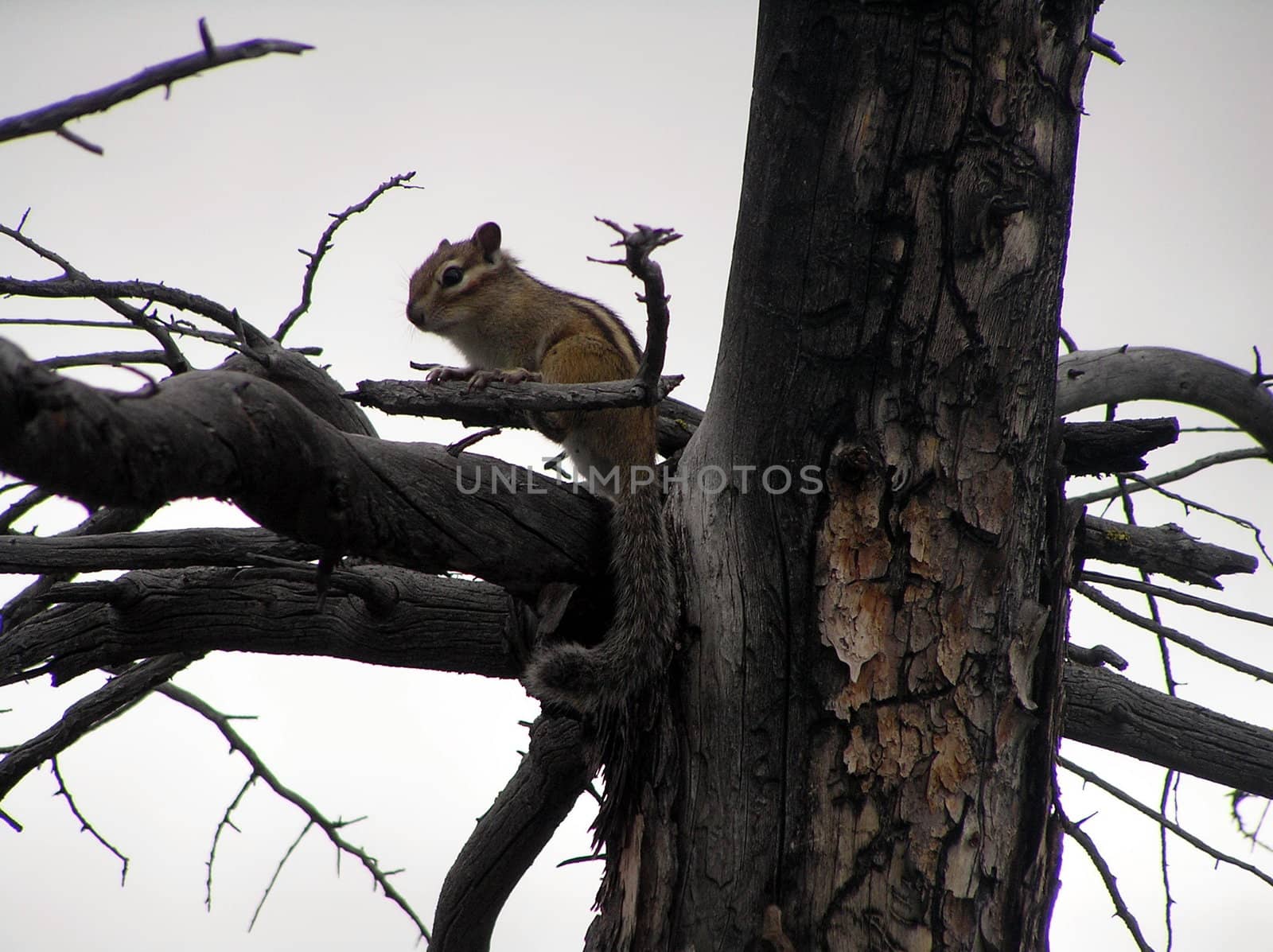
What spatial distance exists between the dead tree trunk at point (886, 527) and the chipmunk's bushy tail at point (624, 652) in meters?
0.11

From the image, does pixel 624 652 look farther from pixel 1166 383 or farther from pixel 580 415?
pixel 1166 383

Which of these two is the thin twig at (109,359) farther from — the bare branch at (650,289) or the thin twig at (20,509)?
the bare branch at (650,289)

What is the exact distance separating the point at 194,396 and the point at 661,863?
132 cm

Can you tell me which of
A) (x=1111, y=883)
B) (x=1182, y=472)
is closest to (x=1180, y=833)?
(x=1111, y=883)

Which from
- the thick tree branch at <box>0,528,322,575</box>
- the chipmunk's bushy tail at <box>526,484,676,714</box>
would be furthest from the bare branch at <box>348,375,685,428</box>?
the thick tree branch at <box>0,528,322,575</box>

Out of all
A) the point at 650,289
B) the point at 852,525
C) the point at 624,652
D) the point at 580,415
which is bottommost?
the point at 624,652

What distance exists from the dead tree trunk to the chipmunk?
0.53 ft

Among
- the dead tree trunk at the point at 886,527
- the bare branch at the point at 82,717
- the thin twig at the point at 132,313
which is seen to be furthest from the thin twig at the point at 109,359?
the dead tree trunk at the point at 886,527

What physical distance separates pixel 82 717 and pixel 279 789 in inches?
37.7

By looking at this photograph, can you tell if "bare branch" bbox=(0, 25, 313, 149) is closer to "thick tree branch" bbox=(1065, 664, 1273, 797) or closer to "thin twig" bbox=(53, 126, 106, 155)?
"thin twig" bbox=(53, 126, 106, 155)

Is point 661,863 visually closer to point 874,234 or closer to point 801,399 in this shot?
point 801,399

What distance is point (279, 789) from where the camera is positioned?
371cm

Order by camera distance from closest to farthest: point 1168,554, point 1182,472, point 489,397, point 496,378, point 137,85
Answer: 1. point 137,85
2. point 489,397
3. point 496,378
4. point 1168,554
5. point 1182,472

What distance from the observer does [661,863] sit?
219 cm
